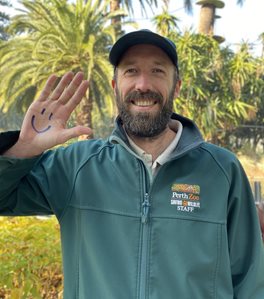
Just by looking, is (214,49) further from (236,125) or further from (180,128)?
(180,128)

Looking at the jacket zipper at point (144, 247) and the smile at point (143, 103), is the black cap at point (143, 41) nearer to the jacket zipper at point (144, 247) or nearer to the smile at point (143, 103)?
the smile at point (143, 103)

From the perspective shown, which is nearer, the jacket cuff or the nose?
the jacket cuff

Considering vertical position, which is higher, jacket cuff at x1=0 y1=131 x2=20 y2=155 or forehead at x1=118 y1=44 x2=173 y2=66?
forehead at x1=118 y1=44 x2=173 y2=66

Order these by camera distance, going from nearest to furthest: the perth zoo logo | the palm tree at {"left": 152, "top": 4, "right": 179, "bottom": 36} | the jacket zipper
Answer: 1. the jacket zipper
2. the perth zoo logo
3. the palm tree at {"left": 152, "top": 4, "right": 179, "bottom": 36}

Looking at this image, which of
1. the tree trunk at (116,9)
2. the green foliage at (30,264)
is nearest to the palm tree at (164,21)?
the tree trunk at (116,9)

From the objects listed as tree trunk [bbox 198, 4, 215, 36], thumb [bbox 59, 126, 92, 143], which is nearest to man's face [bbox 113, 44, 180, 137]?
thumb [bbox 59, 126, 92, 143]

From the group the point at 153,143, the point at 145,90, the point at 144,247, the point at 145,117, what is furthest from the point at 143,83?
the point at 144,247

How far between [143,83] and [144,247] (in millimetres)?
702

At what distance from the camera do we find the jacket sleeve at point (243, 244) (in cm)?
182

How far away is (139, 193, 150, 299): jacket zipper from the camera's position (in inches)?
64.9

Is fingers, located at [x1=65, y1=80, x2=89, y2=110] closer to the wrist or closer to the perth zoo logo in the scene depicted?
the wrist

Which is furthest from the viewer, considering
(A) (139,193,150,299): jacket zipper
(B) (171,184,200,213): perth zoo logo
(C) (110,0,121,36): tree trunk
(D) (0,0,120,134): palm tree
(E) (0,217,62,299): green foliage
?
(C) (110,0,121,36): tree trunk

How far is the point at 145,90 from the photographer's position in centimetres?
188

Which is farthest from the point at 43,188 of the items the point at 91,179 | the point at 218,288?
the point at 218,288
